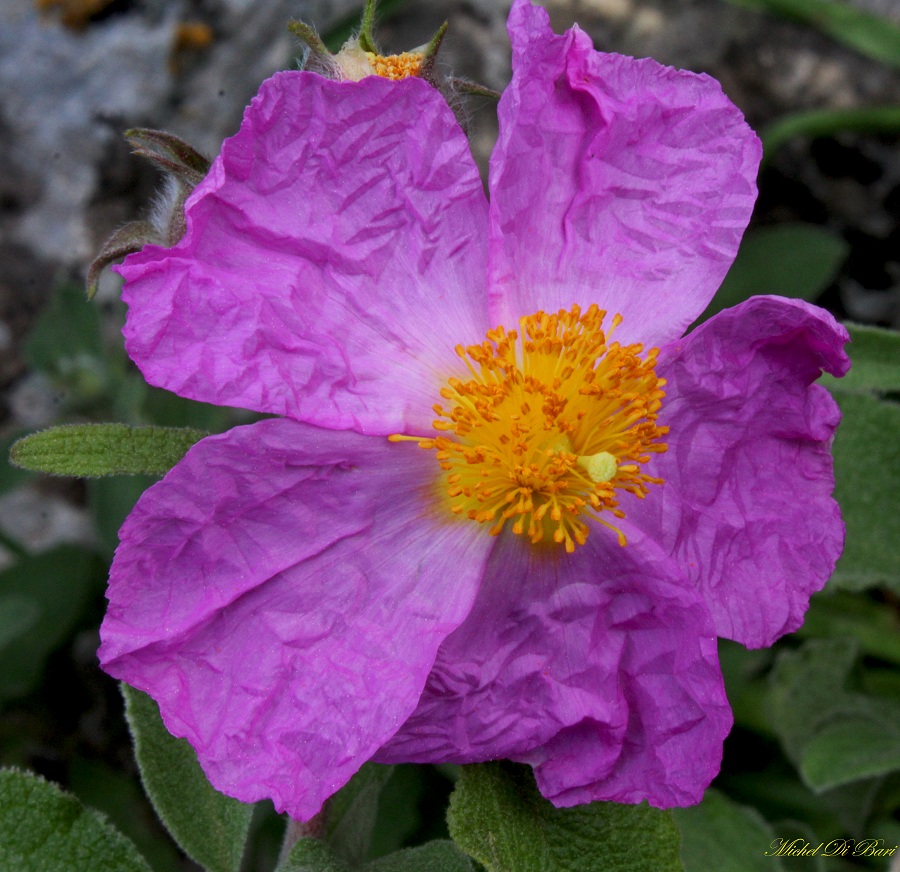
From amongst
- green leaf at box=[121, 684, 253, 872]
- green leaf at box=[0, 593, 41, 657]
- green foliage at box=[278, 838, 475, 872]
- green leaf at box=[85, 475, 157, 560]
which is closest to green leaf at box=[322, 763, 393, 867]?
green foliage at box=[278, 838, 475, 872]

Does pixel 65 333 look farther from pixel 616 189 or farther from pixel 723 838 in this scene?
pixel 723 838

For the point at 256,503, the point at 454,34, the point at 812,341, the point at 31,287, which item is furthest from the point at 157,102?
the point at 812,341

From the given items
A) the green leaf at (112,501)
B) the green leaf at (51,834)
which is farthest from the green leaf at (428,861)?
the green leaf at (112,501)

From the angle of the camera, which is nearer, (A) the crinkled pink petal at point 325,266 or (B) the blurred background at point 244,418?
(A) the crinkled pink petal at point 325,266

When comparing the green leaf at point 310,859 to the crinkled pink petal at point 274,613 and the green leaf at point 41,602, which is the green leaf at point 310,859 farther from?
the green leaf at point 41,602

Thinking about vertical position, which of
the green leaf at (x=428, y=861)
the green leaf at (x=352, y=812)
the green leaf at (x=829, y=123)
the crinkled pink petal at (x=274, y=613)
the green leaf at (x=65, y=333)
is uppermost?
the green leaf at (x=829, y=123)

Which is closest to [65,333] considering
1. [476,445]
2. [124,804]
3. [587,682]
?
[124,804]

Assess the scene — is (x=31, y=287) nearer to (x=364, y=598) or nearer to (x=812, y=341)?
(x=364, y=598)
